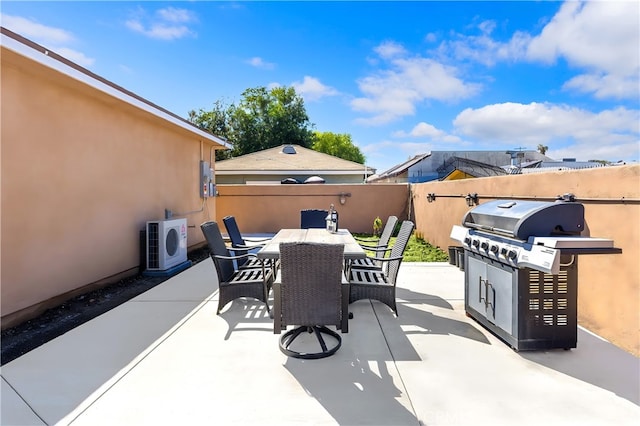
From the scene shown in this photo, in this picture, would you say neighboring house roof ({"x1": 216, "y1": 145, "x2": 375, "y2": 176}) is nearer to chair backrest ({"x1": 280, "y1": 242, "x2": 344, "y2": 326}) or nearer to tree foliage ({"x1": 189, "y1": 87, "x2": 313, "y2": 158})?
tree foliage ({"x1": 189, "y1": 87, "x2": 313, "y2": 158})

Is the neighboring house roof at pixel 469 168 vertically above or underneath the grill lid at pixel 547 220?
above

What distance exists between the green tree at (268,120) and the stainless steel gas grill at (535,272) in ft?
88.4

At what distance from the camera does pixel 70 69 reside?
396 centimetres

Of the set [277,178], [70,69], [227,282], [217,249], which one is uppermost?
[70,69]

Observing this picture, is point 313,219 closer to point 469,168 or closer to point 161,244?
point 161,244

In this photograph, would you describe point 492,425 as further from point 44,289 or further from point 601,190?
point 44,289

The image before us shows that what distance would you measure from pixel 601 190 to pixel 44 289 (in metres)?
6.43

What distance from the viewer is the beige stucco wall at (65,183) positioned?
378 cm

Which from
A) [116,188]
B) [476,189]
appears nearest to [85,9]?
[116,188]

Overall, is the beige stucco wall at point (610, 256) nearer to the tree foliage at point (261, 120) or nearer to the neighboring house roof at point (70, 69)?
the neighboring house roof at point (70, 69)

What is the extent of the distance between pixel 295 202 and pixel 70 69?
8.19m

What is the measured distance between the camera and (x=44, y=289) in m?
4.21

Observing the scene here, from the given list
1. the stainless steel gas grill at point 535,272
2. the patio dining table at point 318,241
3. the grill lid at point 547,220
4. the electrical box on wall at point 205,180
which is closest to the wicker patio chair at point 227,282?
the patio dining table at point 318,241

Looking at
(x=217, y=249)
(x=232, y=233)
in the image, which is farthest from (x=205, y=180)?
(x=217, y=249)
